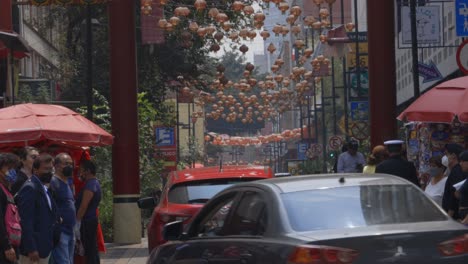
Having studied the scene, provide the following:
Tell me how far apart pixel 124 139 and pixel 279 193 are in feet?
57.1

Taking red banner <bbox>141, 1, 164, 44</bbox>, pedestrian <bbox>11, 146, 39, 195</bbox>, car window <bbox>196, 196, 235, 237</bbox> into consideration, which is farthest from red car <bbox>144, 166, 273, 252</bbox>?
red banner <bbox>141, 1, 164, 44</bbox>

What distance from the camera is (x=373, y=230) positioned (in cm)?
841

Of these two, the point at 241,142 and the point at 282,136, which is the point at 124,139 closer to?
the point at 282,136

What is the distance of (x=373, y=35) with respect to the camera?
2611 centimetres

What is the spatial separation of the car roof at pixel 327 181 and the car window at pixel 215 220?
563 mm

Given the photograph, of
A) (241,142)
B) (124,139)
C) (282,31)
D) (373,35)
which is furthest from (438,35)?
(241,142)

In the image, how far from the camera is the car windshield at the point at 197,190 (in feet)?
49.6

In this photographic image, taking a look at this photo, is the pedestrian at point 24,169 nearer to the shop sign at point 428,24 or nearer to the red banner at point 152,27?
the red banner at point 152,27

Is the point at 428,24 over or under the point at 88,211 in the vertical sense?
over

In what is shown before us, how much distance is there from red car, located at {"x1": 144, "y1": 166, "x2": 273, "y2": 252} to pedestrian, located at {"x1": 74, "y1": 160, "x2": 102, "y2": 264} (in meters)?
0.96

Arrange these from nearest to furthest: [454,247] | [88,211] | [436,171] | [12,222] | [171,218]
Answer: [454,247], [12,222], [171,218], [436,171], [88,211]

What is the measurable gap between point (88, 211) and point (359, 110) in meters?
31.5

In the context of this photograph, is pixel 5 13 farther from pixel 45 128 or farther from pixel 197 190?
pixel 197 190

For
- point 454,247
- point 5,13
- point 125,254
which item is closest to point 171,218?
point 454,247
